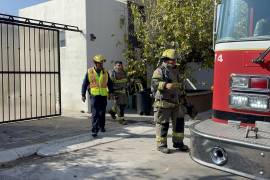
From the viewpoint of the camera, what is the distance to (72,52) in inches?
490

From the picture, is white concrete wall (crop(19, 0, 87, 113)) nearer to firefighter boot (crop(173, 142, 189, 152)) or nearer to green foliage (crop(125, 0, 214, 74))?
green foliage (crop(125, 0, 214, 74))

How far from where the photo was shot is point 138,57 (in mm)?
12883

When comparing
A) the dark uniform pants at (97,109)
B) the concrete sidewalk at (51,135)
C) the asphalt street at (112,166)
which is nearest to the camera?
the asphalt street at (112,166)

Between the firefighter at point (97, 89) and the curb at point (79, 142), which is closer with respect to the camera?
the curb at point (79, 142)

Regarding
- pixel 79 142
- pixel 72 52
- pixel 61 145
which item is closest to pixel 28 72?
pixel 72 52

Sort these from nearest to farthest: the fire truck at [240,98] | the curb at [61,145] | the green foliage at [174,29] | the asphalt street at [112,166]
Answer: the fire truck at [240,98]
the asphalt street at [112,166]
the curb at [61,145]
the green foliage at [174,29]

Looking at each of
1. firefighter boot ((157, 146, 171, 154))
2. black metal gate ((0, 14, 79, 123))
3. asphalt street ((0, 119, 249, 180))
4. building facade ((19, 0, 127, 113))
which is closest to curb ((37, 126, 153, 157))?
asphalt street ((0, 119, 249, 180))

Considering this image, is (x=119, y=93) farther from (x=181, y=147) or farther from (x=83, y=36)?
(x=181, y=147)

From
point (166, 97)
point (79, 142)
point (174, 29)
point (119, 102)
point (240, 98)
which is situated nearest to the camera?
point (240, 98)

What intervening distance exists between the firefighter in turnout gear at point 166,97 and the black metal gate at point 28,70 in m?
4.74

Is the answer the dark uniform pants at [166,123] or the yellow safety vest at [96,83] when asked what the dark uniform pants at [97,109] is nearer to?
the yellow safety vest at [96,83]

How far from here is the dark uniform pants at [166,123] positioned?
6703 millimetres

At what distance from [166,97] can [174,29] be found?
5.22 metres

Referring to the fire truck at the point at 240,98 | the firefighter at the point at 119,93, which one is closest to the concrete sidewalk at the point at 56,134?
the firefighter at the point at 119,93
